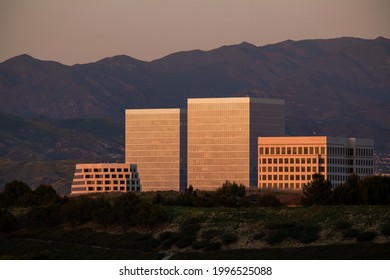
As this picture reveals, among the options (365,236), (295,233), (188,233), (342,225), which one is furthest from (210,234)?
(365,236)

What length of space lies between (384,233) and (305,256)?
1480cm

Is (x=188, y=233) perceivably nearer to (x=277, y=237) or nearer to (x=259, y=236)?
(x=259, y=236)

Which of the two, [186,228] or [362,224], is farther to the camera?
[186,228]

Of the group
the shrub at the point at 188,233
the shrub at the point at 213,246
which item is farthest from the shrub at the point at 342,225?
the shrub at the point at 188,233

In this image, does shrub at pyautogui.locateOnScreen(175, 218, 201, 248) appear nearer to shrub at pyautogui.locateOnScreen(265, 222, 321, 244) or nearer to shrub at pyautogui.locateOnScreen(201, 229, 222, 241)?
shrub at pyautogui.locateOnScreen(201, 229, 222, 241)

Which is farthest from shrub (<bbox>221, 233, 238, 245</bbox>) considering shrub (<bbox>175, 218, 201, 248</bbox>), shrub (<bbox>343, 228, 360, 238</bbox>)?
shrub (<bbox>343, 228, 360, 238</bbox>)

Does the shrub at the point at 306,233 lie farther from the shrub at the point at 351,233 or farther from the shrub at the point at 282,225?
the shrub at the point at 351,233
